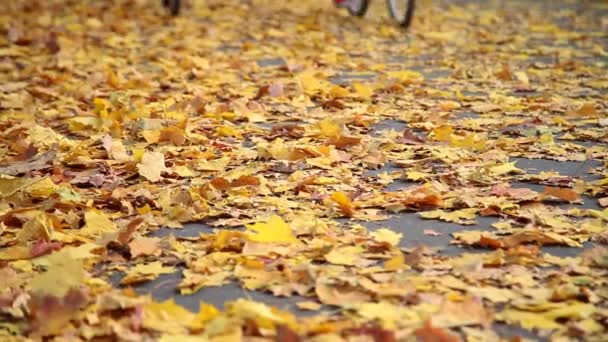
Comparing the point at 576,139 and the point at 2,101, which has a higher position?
the point at 576,139

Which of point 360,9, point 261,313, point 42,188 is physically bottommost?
point 42,188

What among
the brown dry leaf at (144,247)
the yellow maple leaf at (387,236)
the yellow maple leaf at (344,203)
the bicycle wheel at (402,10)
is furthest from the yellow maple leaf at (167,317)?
the bicycle wheel at (402,10)

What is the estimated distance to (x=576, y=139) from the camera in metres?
3.49

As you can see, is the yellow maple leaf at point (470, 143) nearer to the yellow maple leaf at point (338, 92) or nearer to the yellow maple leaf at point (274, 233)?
the yellow maple leaf at point (338, 92)

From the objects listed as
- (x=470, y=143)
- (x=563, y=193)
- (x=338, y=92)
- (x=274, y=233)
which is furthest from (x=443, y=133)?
(x=274, y=233)

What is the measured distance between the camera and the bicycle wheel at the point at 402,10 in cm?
679

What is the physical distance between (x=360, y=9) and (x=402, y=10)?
38 centimetres

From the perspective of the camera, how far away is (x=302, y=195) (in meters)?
2.72

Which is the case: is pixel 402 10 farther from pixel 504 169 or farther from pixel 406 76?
pixel 504 169

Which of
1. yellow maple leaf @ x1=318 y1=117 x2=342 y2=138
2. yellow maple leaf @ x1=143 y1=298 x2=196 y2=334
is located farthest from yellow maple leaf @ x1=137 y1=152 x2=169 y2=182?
yellow maple leaf @ x1=143 y1=298 x2=196 y2=334

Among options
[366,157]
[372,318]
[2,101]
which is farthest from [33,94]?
[372,318]

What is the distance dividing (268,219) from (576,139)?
1586 millimetres

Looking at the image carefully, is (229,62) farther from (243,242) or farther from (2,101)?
(243,242)

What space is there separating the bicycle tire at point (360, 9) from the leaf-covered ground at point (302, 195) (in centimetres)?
166
